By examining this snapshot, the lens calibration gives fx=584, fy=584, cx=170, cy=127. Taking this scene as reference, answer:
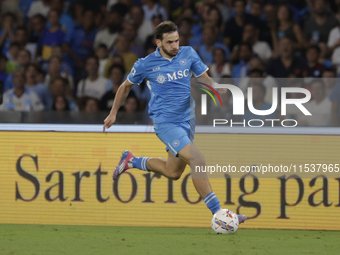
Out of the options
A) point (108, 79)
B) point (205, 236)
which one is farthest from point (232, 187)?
point (108, 79)

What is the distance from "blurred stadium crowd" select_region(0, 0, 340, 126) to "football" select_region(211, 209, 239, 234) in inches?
89.8

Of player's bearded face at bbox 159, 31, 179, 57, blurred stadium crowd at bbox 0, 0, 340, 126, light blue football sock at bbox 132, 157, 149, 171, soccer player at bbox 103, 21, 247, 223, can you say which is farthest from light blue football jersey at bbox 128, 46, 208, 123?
blurred stadium crowd at bbox 0, 0, 340, 126

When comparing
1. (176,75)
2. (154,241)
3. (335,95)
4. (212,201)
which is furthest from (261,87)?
(154,241)

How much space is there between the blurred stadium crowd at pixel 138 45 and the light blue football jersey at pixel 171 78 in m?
1.70

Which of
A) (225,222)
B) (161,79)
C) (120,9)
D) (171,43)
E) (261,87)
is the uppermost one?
(120,9)

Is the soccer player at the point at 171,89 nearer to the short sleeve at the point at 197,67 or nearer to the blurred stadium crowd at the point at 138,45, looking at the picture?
the short sleeve at the point at 197,67

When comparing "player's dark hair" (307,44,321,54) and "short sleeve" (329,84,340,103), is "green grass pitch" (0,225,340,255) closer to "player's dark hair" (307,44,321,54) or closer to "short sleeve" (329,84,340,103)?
"short sleeve" (329,84,340,103)

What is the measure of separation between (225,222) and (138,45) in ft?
15.2

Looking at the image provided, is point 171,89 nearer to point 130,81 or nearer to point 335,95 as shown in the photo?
point 130,81

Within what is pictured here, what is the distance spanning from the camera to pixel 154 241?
531cm

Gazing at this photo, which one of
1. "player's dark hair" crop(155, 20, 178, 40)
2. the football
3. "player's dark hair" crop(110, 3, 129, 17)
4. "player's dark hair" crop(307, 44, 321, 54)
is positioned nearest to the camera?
the football

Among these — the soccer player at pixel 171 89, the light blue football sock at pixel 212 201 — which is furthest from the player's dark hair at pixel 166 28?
the light blue football sock at pixel 212 201

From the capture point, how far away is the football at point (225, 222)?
208 inches

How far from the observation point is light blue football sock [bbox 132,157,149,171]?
234 inches
